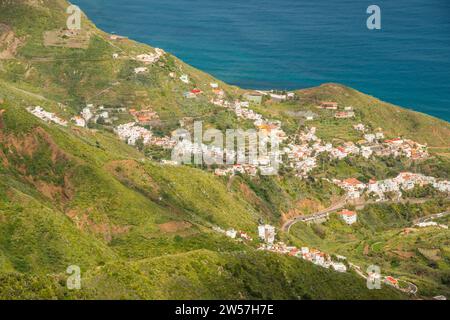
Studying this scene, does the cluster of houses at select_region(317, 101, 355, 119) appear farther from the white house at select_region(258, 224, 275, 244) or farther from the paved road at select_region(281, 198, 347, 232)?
the white house at select_region(258, 224, 275, 244)

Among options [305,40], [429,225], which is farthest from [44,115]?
[305,40]

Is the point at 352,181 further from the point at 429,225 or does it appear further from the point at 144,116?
the point at 144,116

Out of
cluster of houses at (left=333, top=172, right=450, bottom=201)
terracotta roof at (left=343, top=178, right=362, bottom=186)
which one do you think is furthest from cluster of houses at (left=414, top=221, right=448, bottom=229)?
terracotta roof at (left=343, top=178, right=362, bottom=186)

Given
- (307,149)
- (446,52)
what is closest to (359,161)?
(307,149)

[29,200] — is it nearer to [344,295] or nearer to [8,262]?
[8,262]

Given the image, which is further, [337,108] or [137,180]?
[337,108]

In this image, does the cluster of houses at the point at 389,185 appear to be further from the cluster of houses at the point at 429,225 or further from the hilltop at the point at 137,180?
the cluster of houses at the point at 429,225
